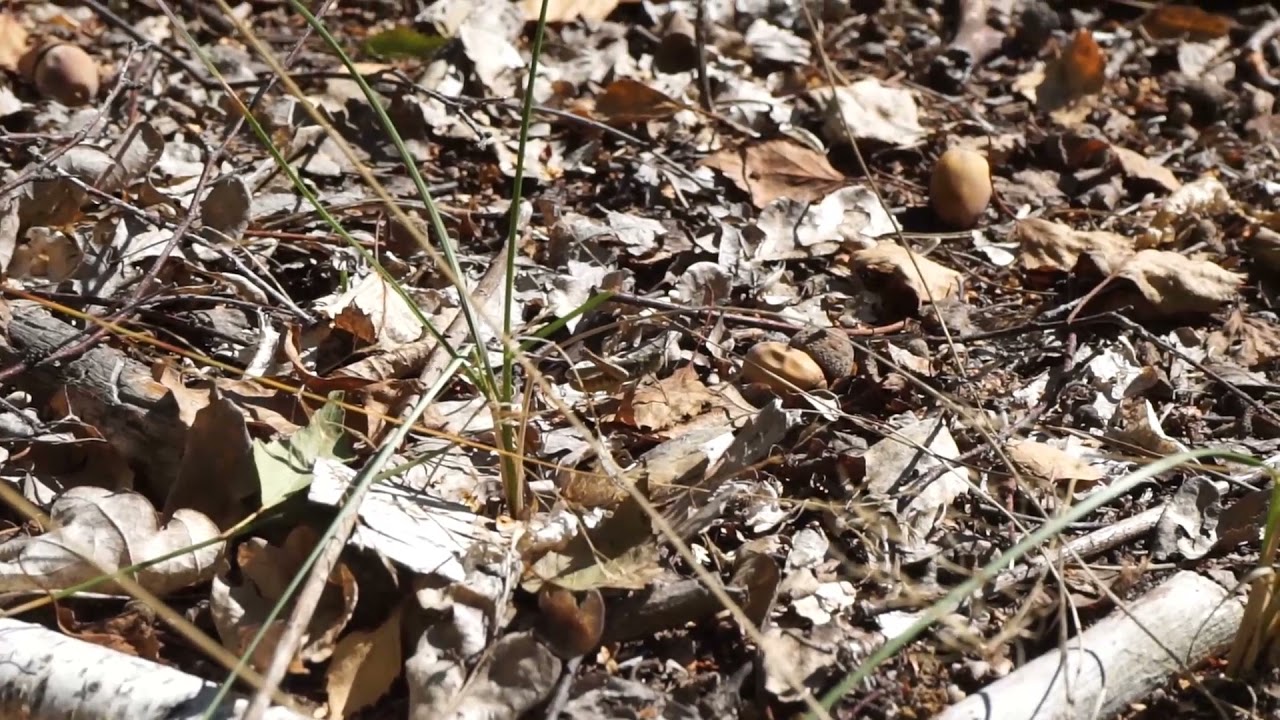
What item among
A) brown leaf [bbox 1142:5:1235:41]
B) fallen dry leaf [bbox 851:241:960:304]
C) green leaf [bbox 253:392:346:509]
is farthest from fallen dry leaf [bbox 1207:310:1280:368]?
green leaf [bbox 253:392:346:509]

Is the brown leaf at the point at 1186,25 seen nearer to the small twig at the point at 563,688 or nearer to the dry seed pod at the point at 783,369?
the dry seed pod at the point at 783,369

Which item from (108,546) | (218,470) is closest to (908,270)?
(218,470)

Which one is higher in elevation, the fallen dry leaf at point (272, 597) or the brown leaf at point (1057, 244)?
the fallen dry leaf at point (272, 597)

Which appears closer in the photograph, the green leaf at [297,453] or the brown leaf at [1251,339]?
the green leaf at [297,453]


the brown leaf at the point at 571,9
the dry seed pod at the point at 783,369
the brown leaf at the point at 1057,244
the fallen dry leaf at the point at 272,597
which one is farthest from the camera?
the brown leaf at the point at 571,9

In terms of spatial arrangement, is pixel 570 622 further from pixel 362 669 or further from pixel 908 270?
pixel 908 270

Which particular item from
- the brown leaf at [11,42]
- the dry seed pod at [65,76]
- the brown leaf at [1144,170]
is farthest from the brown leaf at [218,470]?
the brown leaf at [1144,170]

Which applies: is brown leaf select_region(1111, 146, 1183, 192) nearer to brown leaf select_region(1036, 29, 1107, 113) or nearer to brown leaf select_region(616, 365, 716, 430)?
brown leaf select_region(1036, 29, 1107, 113)
